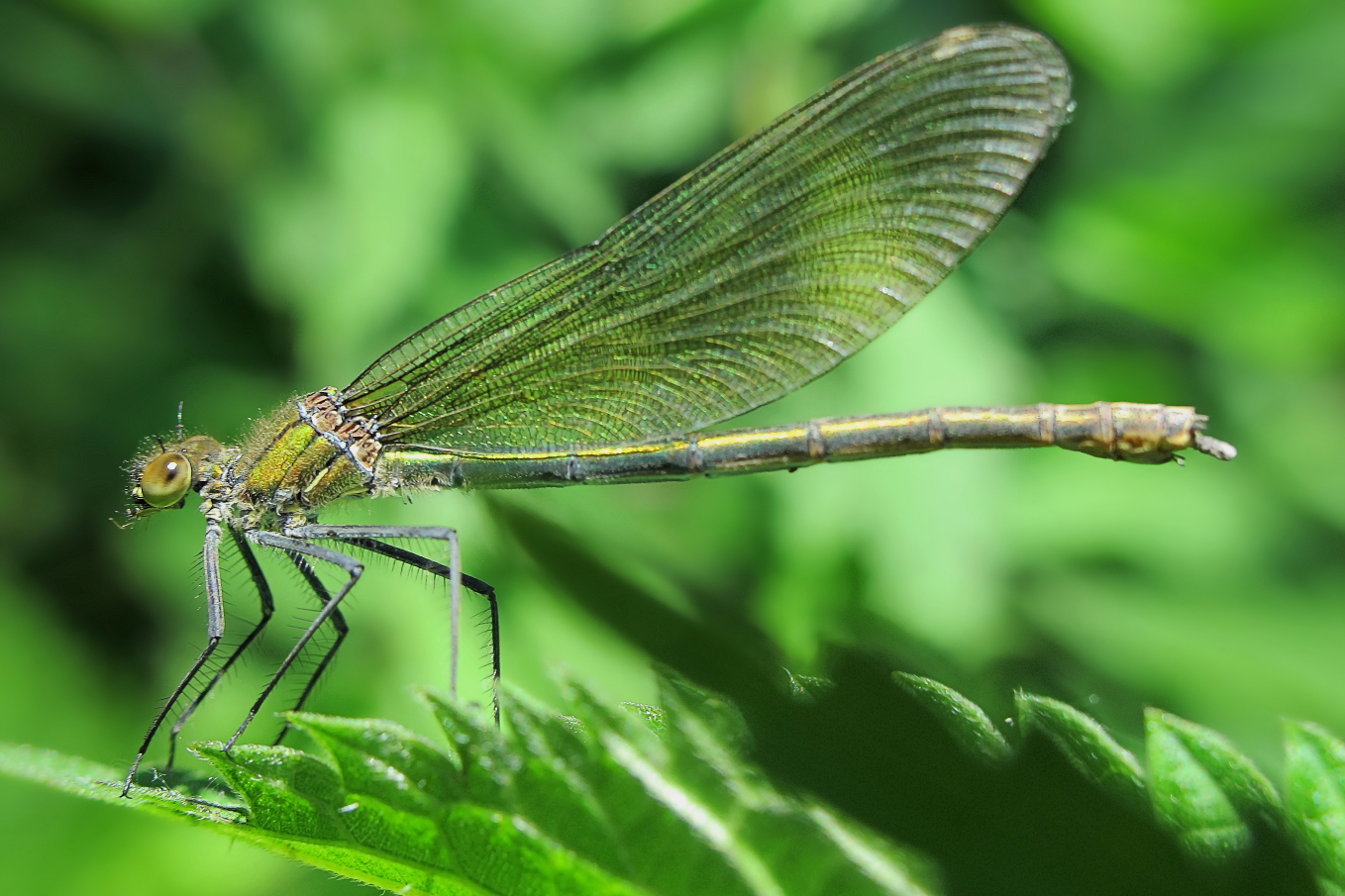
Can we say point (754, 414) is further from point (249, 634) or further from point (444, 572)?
point (249, 634)

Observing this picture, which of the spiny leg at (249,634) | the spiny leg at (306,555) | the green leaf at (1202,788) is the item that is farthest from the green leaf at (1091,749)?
the spiny leg at (249,634)

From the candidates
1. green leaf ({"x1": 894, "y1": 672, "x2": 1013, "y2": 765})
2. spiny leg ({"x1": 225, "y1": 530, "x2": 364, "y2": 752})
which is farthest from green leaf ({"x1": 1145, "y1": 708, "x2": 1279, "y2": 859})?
spiny leg ({"x1": 225, "y1": 530, "x2": 364, "y2": 752})

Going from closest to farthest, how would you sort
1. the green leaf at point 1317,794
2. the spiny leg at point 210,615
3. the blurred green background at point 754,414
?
the green leaf at point 1317,794 → the spiny leg at point 210,615 → the blurred green background at point 754,414

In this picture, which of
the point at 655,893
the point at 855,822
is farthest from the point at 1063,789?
the point at 655,893

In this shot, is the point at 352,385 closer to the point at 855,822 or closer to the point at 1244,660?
the point at 855,822

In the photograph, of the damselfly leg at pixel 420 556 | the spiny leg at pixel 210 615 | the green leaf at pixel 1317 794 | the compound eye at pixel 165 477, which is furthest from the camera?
the compound eye at pixel 165 477

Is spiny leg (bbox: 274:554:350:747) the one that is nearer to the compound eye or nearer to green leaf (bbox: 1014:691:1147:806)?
the compound eye

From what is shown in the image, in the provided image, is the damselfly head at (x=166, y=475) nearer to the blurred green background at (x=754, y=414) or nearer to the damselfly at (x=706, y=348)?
Result: the damselfly at (x=706, y=348)
